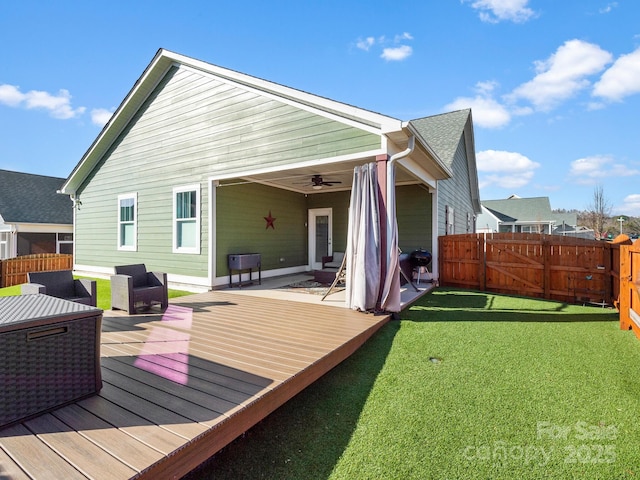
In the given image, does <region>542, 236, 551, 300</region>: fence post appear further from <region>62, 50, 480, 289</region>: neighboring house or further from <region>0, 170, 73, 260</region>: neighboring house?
<region>0, 170, 73, 260</region>: neighboring house

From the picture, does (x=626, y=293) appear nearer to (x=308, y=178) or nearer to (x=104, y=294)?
(x=308, y=178)

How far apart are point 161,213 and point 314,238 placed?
4876mm

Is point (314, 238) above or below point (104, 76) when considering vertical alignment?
below

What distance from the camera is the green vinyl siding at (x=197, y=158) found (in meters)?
6.14

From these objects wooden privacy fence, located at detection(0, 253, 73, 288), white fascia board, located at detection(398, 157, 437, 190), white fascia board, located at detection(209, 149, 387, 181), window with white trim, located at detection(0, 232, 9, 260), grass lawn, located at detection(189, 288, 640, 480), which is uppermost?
white fascia board, located at detection(398, 157, 437, 190)

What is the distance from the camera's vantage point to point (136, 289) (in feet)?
15.8

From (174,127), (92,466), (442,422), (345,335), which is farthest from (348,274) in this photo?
(174,127)

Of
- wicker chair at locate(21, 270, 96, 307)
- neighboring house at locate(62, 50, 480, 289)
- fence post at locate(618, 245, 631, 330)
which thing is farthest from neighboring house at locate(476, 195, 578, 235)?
wicker chair at locate(21, 270, 96, 307)

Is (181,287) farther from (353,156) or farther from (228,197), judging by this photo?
(353,156)

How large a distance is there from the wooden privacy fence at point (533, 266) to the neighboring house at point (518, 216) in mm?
19941

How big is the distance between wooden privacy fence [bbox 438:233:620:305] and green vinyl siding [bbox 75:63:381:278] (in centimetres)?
460

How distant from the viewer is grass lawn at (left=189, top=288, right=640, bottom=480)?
6.37 feet

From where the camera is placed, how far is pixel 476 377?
3096mm

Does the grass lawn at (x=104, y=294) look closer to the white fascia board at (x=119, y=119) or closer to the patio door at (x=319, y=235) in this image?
the white fascia board at (x=119, y=119)
